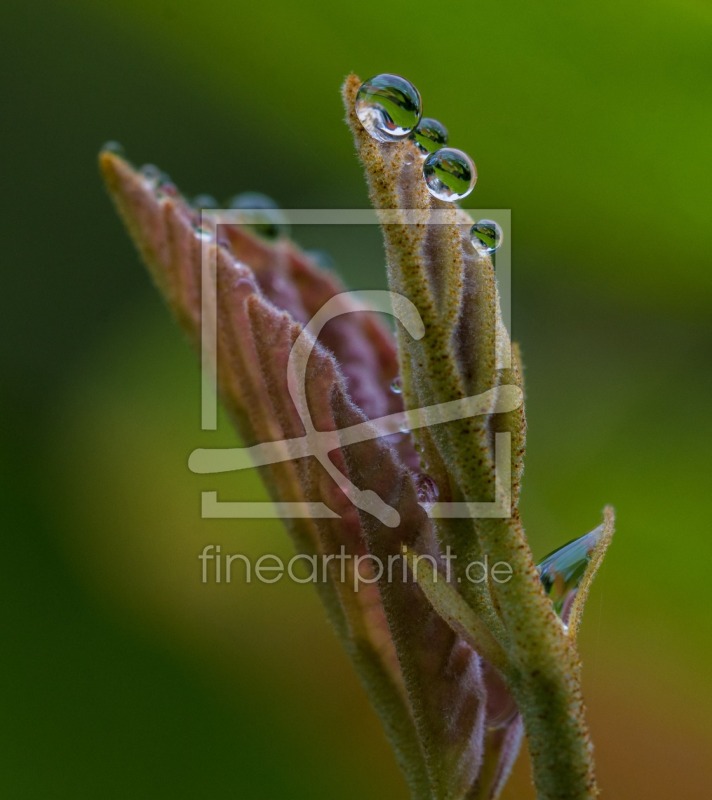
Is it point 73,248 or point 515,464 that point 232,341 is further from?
point 73,248

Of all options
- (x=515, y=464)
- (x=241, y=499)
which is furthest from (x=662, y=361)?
(x=515, y=464)

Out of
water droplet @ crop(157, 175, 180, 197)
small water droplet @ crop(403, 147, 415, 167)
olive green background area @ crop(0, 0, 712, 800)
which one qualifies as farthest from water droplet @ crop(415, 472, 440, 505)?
olive green background area @ crop(0, 0, 712, 800)

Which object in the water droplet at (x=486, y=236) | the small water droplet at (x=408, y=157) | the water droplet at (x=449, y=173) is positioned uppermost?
the water droplet at (x=449, y=173)

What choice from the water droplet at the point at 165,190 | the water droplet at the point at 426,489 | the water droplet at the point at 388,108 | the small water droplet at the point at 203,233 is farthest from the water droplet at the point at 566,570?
the water droplet at the point at 165,190

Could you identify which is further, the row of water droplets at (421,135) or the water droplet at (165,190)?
the water droplet at (165,190)

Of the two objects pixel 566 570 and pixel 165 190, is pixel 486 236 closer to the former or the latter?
pixel 566 570

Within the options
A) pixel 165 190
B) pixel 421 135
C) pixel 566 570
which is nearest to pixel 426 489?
pixel 566 570

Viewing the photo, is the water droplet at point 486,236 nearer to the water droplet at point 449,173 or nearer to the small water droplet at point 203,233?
the water droplet at point 449,173
